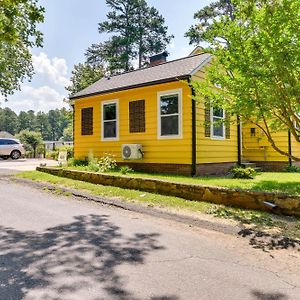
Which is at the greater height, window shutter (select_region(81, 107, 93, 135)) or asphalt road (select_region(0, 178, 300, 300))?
window shutter (select_region(81, 107, 93, 135))

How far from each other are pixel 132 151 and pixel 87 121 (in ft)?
12.5

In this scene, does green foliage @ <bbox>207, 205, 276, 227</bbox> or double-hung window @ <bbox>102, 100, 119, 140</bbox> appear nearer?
green foliage @ <bbox>207, 205, 276, 227</bbox>

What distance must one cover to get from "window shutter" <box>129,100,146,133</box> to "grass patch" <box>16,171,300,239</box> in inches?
137

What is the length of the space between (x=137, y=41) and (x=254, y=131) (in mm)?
24344

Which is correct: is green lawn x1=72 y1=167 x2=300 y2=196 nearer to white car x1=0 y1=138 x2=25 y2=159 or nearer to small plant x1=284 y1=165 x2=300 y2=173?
small plant x1=284 y1=165 x2=300 y2=173

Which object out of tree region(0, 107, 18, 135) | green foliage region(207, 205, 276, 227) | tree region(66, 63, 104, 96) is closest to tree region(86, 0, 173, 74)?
tree region(66, 63, 104, 96)

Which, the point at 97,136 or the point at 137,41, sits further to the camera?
the point at 137,41

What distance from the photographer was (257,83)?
6574 mm

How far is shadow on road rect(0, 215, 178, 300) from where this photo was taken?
2961 mm

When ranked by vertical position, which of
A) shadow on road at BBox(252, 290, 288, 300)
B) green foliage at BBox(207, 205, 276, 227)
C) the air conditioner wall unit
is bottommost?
shadow on road at BBox(252, 290, 288, 300)

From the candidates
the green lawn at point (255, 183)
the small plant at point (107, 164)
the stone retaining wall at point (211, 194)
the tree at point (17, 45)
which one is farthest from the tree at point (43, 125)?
the green lawn at point (255, 183)

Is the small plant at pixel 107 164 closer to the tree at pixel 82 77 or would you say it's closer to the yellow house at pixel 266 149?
the yellow house at pixel 266 149

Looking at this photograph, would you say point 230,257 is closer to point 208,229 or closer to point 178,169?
point 208,229

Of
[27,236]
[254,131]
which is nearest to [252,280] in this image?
[27,236]
